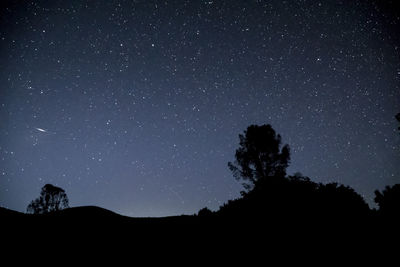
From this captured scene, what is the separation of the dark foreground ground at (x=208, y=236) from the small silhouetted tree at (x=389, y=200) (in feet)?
4.36

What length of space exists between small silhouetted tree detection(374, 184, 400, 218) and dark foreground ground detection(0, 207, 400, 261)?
1330mm

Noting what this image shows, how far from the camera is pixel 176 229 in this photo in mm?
13484

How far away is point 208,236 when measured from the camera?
34.1 feet

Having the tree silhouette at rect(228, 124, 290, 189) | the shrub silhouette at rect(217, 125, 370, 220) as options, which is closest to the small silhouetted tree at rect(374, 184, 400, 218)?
the shrub silhouette at rect(217, 125, 370, 220)

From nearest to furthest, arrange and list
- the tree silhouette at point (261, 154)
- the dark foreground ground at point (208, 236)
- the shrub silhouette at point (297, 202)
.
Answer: the dark foreground ground at point (208, 236) < the shrub silhouette at point (297, 202) < the tree silhouette at point (261, 154)

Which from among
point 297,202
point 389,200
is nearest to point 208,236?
point 297,202

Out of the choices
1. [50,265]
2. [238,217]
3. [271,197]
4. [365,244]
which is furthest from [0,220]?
[365,244]

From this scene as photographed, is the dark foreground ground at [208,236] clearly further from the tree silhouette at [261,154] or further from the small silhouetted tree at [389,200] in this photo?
the tree silhouette at [261,154]

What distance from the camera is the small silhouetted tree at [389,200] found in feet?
32.6

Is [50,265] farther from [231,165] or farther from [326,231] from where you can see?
[231,165]

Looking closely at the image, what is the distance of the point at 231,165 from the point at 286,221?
16141 mm

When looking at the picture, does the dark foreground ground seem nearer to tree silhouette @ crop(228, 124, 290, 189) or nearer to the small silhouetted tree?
the small silhouetted tree

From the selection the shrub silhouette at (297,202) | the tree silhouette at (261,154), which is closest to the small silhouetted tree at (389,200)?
the shrub silhouette at (297,202)

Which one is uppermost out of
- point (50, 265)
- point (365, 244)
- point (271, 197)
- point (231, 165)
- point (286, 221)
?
point (231, 165)
